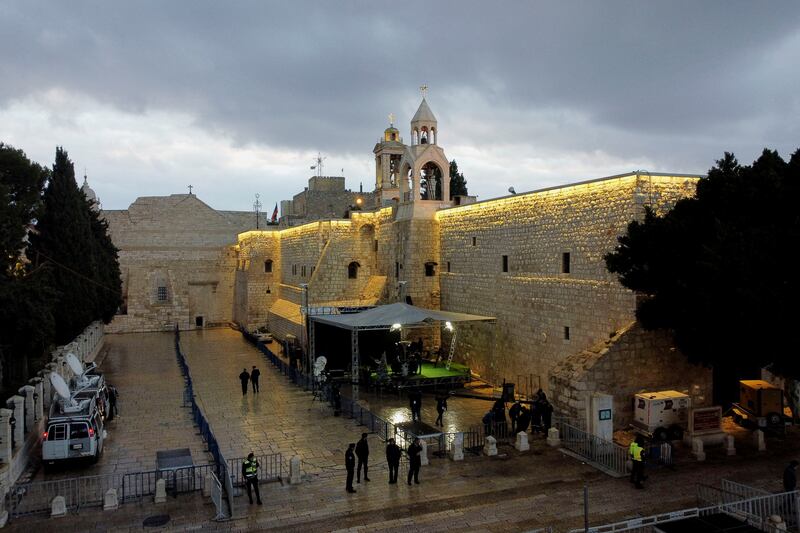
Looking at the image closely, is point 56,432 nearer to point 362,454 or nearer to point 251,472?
point 251,472

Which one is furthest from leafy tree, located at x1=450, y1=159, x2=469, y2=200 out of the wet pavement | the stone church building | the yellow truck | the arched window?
the yellow truck

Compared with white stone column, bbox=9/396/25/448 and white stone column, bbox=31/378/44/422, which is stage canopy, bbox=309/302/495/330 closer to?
white stone column, bbox=31/378/44/422

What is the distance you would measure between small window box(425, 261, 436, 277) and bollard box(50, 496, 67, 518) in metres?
17.5

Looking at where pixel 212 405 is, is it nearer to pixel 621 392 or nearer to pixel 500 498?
pixel 500 498

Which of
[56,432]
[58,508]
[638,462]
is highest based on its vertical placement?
[56,432]

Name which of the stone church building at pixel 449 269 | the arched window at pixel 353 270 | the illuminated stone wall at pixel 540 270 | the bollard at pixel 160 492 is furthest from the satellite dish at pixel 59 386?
the arched window at pixel 353 270

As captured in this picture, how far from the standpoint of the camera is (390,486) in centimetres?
1218

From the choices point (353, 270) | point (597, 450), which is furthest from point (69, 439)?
point (353, 270)

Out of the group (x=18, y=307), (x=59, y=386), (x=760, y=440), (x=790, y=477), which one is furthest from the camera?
(x=18, y=307)

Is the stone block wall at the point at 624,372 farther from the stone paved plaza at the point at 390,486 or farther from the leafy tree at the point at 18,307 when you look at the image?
the leafy tree at the point at 18,307

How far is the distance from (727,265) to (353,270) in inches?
896

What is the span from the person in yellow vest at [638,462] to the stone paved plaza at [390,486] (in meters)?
0.22

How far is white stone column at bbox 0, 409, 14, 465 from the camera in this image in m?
11.7

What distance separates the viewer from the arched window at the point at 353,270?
32.5 metres
